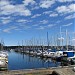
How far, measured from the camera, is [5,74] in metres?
24.0

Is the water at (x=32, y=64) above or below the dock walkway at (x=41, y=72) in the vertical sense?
below

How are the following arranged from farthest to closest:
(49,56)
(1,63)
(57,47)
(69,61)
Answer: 1. (57,47)
2. (49,56)
3. (69,61)
4. (1,63)

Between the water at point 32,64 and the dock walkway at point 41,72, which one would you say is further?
the water at point 32,64

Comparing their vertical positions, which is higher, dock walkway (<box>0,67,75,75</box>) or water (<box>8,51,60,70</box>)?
dock walkway (<box>0,67,75,75</box>)

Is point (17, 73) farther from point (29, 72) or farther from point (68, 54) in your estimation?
point (68, 54)

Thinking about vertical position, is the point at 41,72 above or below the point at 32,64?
above

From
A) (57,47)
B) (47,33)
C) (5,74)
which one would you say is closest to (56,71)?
(5,74)

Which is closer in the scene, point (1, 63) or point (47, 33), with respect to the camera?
point (1, 63)

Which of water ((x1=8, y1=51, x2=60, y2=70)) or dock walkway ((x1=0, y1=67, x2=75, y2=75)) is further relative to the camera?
water ((x1=8, y1=51, x2=60, y2=70))

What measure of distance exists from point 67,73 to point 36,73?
365 centimetres

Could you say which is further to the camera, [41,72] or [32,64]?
[32,64]

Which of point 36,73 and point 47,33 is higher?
point 47,33

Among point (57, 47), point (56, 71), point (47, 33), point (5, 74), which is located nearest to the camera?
point (5, 74)

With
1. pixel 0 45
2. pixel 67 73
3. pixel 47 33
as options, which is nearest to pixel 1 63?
pixel 67 73
